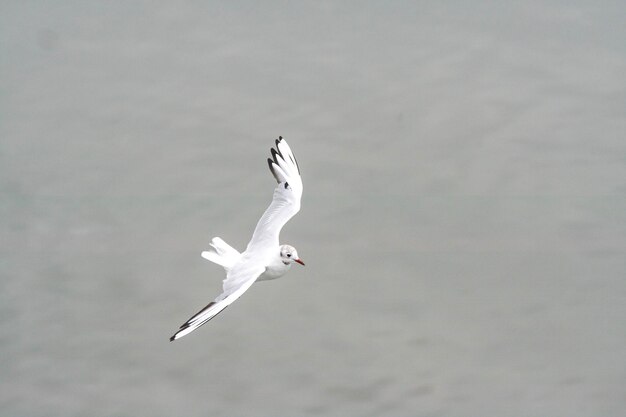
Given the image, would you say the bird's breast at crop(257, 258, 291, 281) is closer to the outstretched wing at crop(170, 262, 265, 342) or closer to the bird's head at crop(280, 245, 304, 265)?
the bird's head at crop(280, 245, 304, 265)

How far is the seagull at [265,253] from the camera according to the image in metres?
A: 9.30

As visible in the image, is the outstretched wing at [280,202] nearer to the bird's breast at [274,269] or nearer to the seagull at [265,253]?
the seagull at [265,253]

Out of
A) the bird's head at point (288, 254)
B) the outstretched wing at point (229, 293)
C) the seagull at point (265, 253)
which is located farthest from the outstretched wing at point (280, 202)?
the outstretched wing at point (229, 293)

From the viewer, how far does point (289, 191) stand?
11.2m

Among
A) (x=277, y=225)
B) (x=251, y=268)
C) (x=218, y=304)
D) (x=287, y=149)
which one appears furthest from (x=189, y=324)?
(x=287, y=149)

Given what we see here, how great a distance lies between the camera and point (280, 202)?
36.6 feet

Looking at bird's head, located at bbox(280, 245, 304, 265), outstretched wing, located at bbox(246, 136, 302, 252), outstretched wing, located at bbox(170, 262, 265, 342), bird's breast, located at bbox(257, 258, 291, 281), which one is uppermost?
outstretched wing, located at bbox(246, 136, 302, 252)

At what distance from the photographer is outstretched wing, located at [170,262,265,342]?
8.78m

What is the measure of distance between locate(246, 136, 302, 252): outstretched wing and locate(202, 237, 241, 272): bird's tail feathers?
23 cm

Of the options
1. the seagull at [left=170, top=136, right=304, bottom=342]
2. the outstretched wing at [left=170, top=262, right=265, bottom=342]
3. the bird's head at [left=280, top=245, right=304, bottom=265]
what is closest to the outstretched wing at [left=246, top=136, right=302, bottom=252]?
the seagull at [left=170, top=136, right=304, bottom=342]

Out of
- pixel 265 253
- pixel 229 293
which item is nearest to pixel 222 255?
pixel 265 253

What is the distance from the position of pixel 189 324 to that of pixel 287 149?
10.7 ft

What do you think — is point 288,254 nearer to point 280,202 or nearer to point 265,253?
point 265,253

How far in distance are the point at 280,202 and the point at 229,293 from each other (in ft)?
6.51
